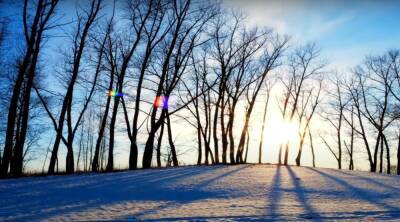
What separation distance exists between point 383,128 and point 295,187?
2509 cm

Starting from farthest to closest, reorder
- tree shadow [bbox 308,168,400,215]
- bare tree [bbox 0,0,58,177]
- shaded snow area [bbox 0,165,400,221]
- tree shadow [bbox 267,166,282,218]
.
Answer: bare tree [bbox 0,0,58,177], tree shadow [bbox 308,168,400,215], tree shadow [bbox 267,166,282,218], shaded snow area [bbox 0,165,400,221]

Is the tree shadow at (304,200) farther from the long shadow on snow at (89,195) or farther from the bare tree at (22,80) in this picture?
the bare tree at (22,80)

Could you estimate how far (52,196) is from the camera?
35.4ft

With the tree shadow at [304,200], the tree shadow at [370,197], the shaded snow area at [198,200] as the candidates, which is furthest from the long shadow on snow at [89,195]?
the tree shadow at [370,197]

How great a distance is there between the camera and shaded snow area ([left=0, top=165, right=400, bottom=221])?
836 cm

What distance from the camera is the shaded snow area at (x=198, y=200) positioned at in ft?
27.4

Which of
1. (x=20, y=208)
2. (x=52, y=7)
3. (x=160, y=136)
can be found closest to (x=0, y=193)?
(x=20, y=208)

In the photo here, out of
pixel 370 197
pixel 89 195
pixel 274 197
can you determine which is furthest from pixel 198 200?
pixel 370 197

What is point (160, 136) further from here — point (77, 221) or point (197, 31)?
point (77, 221)

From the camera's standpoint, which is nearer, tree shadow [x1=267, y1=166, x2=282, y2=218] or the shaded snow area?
the shaded snow area

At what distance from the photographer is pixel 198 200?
34.6 ft

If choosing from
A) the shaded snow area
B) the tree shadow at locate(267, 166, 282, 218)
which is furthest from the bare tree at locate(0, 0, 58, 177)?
the tree shadow at locate(267, 166, 282, 218)

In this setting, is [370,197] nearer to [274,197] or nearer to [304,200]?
[304,200]

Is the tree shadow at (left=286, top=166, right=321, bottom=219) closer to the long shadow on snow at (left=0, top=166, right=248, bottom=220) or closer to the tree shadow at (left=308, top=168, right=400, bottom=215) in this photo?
the tree shadow at (left=308, top=168, right=400, bottom=215)
